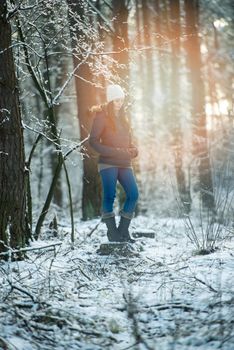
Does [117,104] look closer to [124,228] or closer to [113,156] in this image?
[113,156]

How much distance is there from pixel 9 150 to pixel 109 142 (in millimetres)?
1457

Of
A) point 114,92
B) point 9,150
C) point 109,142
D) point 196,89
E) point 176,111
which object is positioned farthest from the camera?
point 176,111

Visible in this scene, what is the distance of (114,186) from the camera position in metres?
6.40

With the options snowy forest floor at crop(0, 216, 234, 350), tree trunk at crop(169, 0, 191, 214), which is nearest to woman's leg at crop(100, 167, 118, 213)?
snowy forest floor at crop(0, 216, 234, 350)

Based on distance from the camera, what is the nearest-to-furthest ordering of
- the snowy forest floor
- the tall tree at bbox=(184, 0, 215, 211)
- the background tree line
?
the snowy forest floor → the background tree line → the tall tree at bbox=(184, 0, 215, 211)

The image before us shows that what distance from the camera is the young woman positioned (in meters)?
6.35

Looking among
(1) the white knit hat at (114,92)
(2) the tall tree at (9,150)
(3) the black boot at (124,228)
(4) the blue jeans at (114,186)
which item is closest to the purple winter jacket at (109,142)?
(4) the blue jeans at (114,186)

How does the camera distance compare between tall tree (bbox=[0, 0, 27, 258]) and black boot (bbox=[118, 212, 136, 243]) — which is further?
black boot (bbox=[118, 212, 136, 243])

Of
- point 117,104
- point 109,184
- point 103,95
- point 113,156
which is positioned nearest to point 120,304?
point 109,184

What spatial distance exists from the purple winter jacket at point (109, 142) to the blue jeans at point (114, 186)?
0.37 ft

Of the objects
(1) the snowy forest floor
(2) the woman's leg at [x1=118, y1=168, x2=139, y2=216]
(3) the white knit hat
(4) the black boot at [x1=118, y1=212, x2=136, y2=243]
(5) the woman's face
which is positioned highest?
(3) the white knit hat

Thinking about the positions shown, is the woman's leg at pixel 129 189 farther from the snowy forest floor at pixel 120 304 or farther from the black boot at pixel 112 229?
the snowy forest floor at pixel 120 304

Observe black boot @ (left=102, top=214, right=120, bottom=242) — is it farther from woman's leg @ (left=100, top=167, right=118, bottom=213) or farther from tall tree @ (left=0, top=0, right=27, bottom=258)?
tall tree @ (left=0, top=0, right=27, bottom=258)

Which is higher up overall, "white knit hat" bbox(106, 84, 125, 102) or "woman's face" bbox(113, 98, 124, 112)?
"white knit hat" bbox(106, 84, 125, 102)
